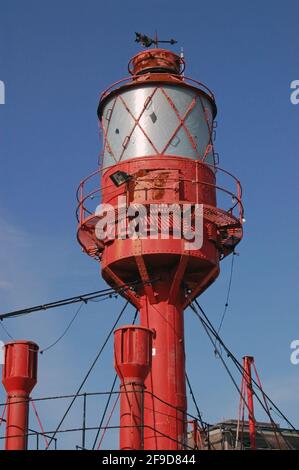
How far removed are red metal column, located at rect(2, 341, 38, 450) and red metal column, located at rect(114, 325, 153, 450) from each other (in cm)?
273

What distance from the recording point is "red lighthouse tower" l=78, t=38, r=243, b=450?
28750 mm

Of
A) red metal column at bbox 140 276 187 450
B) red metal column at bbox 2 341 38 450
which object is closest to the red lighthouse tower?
red metal column at bbox 140 276 187 450

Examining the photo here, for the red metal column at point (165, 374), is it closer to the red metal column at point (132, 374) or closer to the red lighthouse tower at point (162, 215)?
the red lighthouse tower at point (162, 215)

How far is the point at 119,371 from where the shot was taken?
71.2 ft

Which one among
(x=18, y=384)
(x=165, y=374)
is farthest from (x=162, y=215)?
(x=18, y=384)

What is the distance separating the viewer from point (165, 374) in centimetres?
2877

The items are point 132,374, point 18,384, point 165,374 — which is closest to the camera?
point 132,374

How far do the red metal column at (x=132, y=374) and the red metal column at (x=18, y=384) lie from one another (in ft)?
8.95

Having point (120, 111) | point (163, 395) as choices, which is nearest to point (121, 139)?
point (120, 111)

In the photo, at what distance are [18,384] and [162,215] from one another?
7686mm

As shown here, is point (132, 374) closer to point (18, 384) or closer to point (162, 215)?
point (18, 384)

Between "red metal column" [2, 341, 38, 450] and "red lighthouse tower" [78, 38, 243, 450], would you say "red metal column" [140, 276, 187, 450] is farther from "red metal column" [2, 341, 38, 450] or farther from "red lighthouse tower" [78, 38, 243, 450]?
"red metal column" [2, 341, 38, 450]
